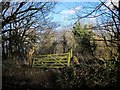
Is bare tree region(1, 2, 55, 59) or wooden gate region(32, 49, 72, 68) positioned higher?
bare tree region(1, 2, 55, 59)

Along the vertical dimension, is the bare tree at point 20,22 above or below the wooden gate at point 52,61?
above

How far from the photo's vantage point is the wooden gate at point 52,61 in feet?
16.5

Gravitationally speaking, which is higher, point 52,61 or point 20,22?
point 20,22

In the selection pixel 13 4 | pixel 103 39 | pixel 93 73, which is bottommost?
pixel 93 73

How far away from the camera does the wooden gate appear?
5029 millimetres

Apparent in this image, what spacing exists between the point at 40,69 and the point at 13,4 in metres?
1.68

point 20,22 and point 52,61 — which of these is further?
point 20,22

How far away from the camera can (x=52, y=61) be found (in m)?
5.12

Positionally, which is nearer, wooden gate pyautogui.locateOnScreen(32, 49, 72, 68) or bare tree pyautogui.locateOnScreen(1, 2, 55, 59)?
wooden gate pyautogui.locateOnScreen(32, 49, 72, 68)

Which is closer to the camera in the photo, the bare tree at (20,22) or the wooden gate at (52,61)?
the wooden gate at (52,61)

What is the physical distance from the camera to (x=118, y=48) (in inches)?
203

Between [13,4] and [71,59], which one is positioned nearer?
[71,59]

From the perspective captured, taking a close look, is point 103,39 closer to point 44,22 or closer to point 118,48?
point 118,48

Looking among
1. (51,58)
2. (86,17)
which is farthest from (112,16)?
(51,58)
